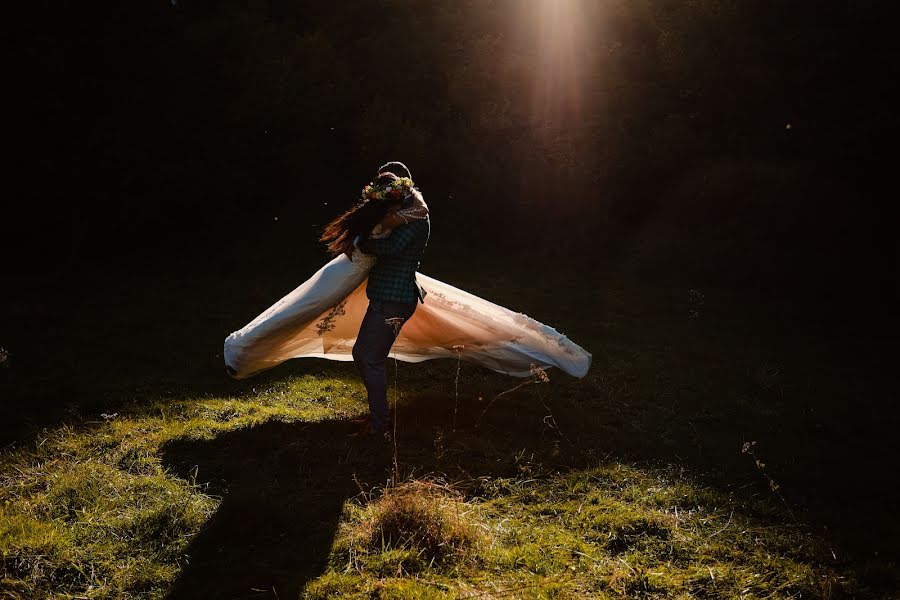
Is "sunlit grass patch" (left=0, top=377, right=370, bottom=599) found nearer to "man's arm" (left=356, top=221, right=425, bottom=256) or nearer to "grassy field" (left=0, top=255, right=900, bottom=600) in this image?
"grassy field" (left=0, top=255, right=900, bottom=600)

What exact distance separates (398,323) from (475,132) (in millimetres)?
11229

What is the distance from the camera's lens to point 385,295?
17.1ft

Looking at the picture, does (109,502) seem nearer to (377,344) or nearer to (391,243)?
(377,344)

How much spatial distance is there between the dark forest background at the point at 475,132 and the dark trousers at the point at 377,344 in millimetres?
8017

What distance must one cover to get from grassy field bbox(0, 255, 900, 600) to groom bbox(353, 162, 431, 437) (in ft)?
1.88

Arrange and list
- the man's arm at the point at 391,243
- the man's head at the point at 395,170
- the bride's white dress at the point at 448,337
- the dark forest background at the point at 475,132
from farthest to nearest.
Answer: the dark forest background at the point at 475,132
the bride's white dress at the point at 448,337
the man's head at the point at 395,170
the man's arm at the point at 391,243

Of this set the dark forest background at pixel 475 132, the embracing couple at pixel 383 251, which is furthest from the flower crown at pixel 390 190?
the dark forest background at pixel 475 132

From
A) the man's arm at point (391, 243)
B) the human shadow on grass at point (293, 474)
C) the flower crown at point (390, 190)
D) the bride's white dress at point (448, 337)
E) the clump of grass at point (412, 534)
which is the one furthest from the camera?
the bride's white dress at point (448, 337)

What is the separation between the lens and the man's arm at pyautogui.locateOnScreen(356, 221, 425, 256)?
5125mm

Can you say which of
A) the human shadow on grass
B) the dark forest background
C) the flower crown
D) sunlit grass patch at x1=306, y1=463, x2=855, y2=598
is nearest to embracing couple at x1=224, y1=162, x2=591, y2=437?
the flower crown

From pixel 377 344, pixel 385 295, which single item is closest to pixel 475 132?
pixel 385 295

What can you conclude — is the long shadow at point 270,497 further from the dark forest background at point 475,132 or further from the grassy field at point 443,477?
the dark forest background at point 475,132

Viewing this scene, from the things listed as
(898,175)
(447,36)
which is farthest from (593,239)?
(447,36)

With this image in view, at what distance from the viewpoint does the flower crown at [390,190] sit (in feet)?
16.5
